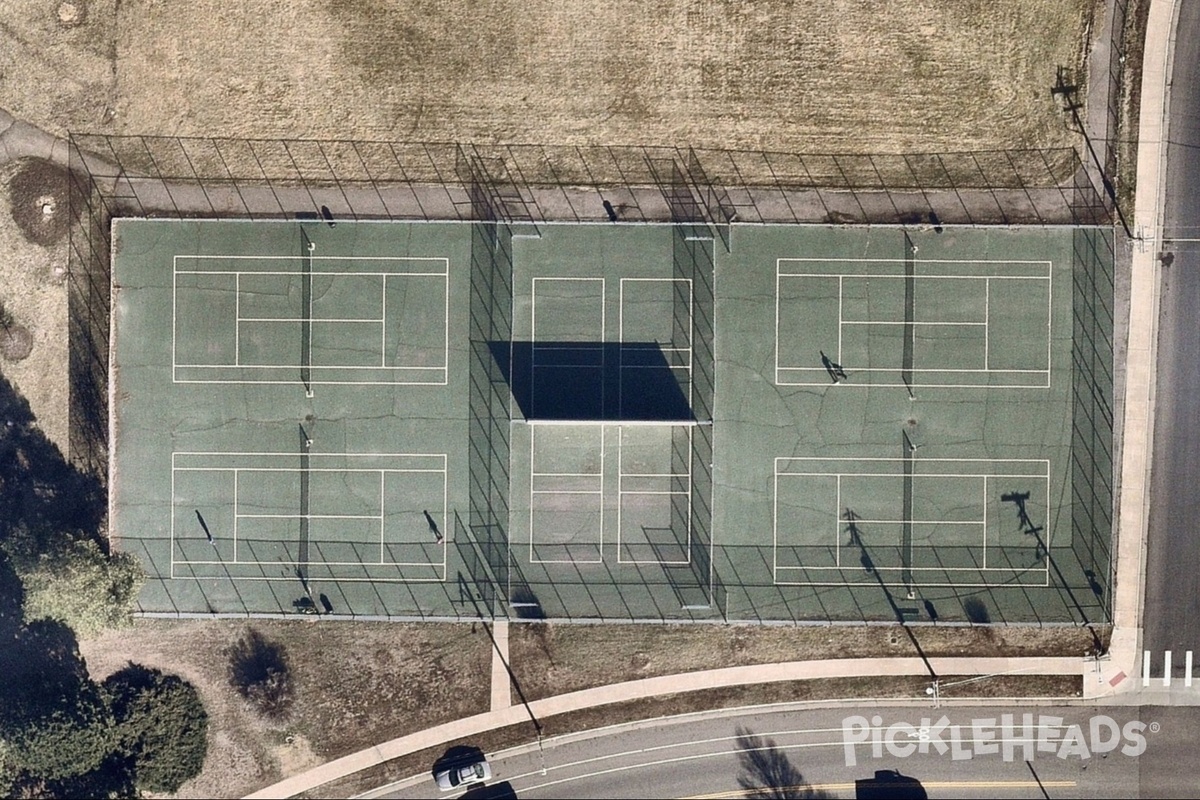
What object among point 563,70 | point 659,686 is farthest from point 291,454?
point 563,70

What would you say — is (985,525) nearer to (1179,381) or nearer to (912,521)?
(912,521)

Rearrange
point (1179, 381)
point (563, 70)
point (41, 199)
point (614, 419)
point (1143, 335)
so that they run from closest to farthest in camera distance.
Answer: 1. point (614, 419)
2. point (1143, 335)
3. point (1179, 381)
4. point (563, 70)
5. point (41, 199)

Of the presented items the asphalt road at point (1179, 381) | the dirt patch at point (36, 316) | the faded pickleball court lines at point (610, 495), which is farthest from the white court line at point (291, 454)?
the asphalt road at point (1179, 381)

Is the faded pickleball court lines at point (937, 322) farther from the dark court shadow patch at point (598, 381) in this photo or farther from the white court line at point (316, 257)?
the white court line at point (316, 257)

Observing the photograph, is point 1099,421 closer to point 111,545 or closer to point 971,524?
point 971,524

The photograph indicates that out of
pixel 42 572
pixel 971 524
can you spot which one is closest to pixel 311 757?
pixel 42 572
